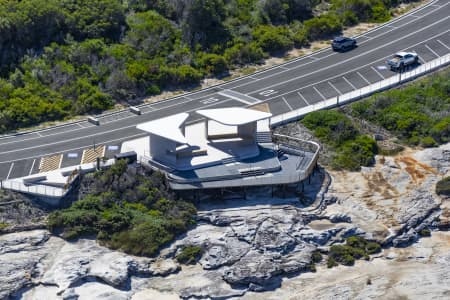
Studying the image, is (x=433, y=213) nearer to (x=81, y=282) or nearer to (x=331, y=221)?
(x=331, y=221)

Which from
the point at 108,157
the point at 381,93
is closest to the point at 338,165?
the point at 381,93

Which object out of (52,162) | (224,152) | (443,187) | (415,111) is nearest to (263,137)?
(224,152)

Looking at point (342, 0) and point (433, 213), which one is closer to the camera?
point (433, 213)

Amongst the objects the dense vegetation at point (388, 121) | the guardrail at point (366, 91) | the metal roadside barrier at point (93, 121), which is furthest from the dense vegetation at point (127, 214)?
the dense vegetation at point (388, 121)

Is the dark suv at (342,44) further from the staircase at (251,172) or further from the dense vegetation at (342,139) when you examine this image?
the staircase at (251,172)

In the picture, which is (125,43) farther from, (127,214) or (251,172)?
(127,214)
